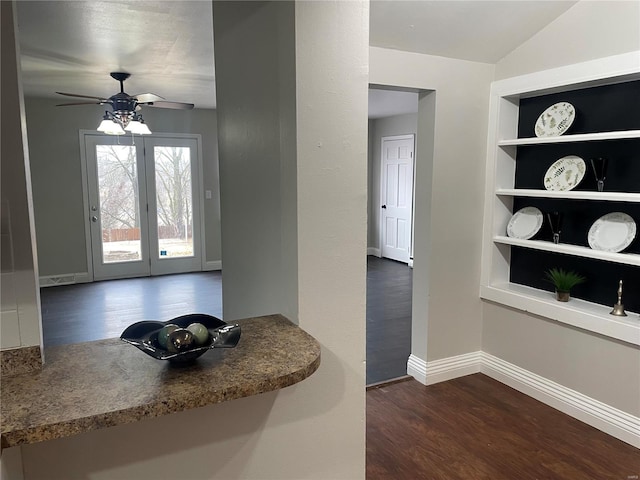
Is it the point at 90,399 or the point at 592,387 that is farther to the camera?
the point at 592,387

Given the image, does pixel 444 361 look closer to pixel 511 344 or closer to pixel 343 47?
pixel 511 344

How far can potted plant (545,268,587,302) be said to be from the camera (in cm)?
278

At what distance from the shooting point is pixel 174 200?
675cm

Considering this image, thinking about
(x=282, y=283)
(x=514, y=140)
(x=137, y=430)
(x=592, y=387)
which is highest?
(x=514, y=140)

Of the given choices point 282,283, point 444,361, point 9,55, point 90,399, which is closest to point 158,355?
point 90,399

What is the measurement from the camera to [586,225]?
2766 millimetres

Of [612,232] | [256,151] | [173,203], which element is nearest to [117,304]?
[173,203]

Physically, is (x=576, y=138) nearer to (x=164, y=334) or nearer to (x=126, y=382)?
(x=164, y=334)

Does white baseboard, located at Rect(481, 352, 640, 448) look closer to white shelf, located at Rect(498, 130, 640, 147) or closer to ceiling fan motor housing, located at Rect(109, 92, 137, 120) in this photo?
white shelf, located at Rect(498, 130, 640, 147)

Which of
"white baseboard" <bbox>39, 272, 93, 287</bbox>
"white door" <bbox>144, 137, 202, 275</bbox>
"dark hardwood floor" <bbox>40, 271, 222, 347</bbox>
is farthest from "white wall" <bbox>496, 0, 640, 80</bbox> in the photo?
"white baseboard" <bbox>39, 272, 93, 287</bbox>

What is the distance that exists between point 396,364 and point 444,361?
448 millimetres

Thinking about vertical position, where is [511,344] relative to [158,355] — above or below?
below

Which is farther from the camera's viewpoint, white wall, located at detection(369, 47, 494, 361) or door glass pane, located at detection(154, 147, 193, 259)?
door glass pane, located at detection(154, 147, 193, 259)

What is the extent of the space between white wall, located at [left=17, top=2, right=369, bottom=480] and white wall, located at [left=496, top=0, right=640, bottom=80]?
1.67 metres
